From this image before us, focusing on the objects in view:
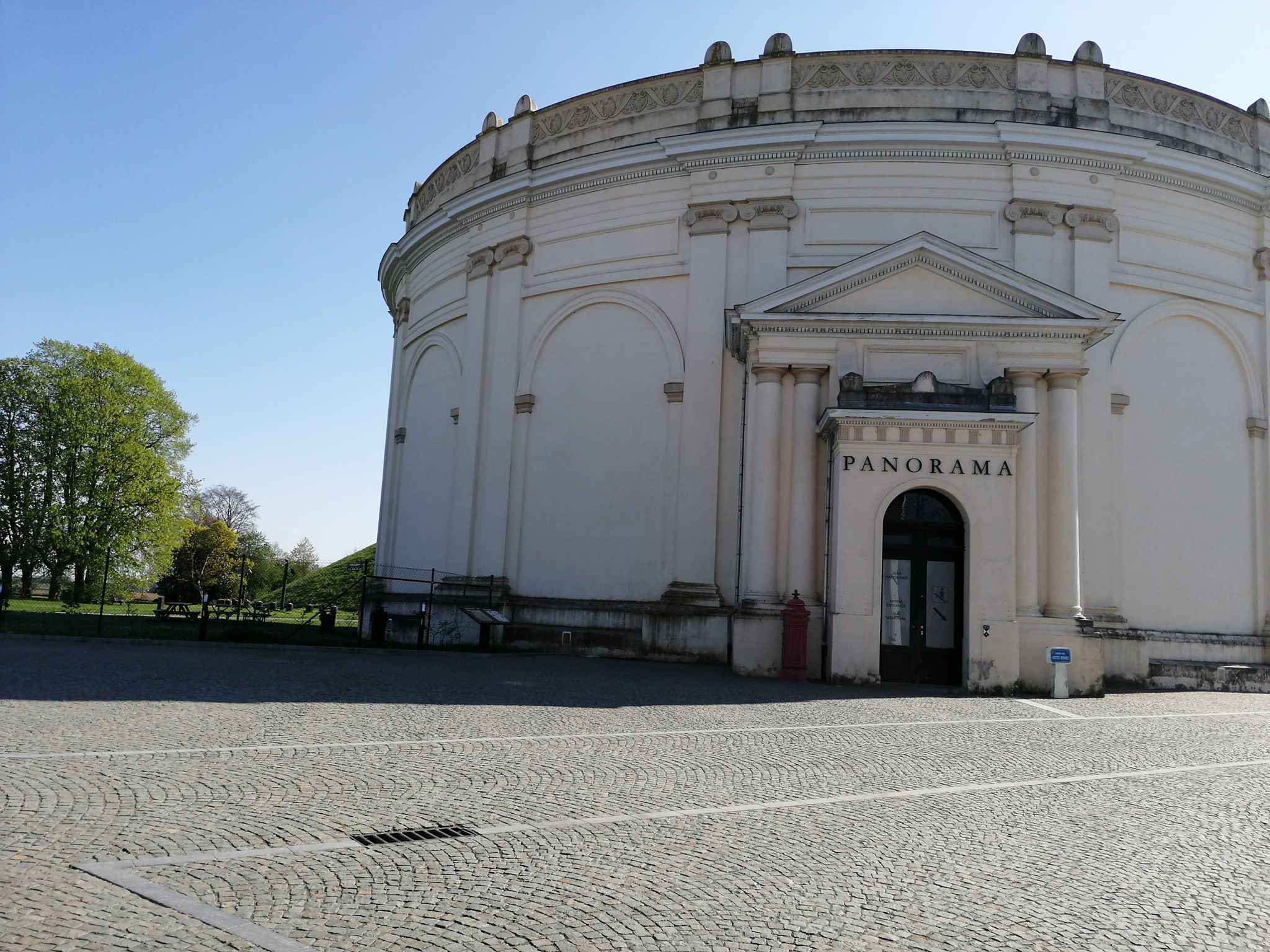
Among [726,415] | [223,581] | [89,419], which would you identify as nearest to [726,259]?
[726,415]

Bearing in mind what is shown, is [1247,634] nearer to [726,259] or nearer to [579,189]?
[726,259]

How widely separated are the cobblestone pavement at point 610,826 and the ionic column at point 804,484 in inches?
220

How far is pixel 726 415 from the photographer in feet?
65.8

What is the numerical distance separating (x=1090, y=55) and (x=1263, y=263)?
19.9ft

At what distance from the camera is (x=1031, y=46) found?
20375mm

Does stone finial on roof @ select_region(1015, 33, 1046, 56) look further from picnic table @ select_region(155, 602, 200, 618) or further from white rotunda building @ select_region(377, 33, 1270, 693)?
picnic table @ select_region(155, 602, 200, 618)

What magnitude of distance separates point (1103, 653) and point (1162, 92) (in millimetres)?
12359

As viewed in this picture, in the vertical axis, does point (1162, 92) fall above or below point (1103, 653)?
above

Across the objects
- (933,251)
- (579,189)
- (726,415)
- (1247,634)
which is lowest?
(1247,634)


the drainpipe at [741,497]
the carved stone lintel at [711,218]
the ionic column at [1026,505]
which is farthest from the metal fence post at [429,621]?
the ionic column at [1026,505]

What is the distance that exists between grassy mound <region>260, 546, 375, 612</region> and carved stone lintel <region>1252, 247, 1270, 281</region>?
33.0 metres

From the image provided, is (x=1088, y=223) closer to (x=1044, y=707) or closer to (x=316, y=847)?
(x=1044, y=707)

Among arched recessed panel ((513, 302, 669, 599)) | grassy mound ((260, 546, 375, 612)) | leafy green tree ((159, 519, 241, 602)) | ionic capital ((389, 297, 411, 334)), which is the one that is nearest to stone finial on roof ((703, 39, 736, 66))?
arched recessed panel ((513, 302, 669, 599))

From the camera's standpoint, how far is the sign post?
15398mm
